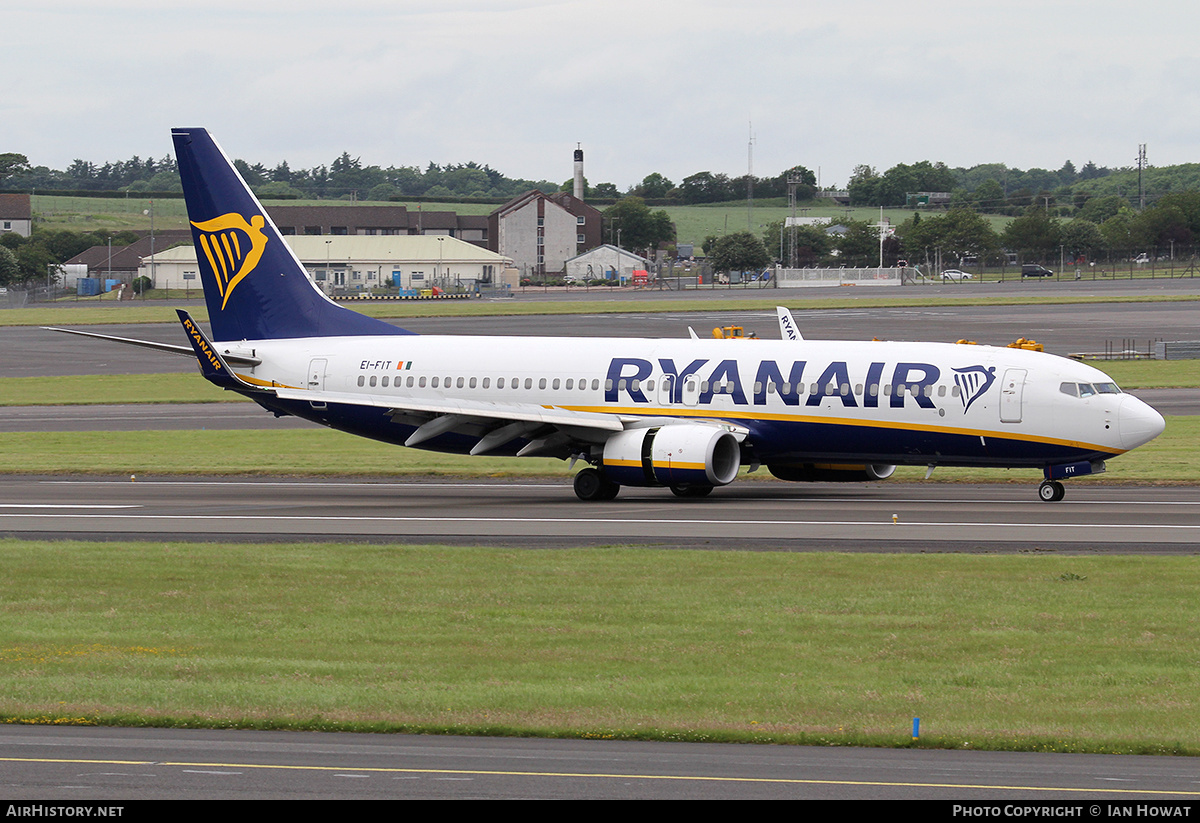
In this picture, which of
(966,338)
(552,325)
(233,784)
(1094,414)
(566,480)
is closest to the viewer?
(233,784)

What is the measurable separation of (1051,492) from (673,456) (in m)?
9.28

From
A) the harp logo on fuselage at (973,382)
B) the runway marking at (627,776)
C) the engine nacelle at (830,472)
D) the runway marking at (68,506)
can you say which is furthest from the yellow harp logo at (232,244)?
the runway marking at (627,776)

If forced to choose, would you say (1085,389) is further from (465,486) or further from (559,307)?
(559,307)

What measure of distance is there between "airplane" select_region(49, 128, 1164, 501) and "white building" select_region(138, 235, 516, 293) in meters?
143

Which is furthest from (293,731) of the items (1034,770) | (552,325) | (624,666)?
(552,325)

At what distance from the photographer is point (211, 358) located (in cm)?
3941

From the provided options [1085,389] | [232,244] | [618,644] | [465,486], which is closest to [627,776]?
[618,644]

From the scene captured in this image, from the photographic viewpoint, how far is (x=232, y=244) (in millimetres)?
43531

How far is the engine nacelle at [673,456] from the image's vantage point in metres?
35.2

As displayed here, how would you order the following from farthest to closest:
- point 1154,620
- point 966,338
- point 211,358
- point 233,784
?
1. point 966,338
2. point 211,358
3. point 1154,620
4. point 233,784

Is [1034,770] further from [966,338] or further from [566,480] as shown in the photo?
[966,338]

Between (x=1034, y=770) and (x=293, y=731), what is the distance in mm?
7825

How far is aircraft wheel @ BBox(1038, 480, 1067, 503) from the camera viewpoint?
3481 centimetres

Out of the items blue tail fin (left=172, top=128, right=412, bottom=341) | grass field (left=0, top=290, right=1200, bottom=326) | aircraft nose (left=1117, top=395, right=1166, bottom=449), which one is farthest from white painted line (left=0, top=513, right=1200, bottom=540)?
grass field (left=0, top=290, right=1200, bottom=326)
